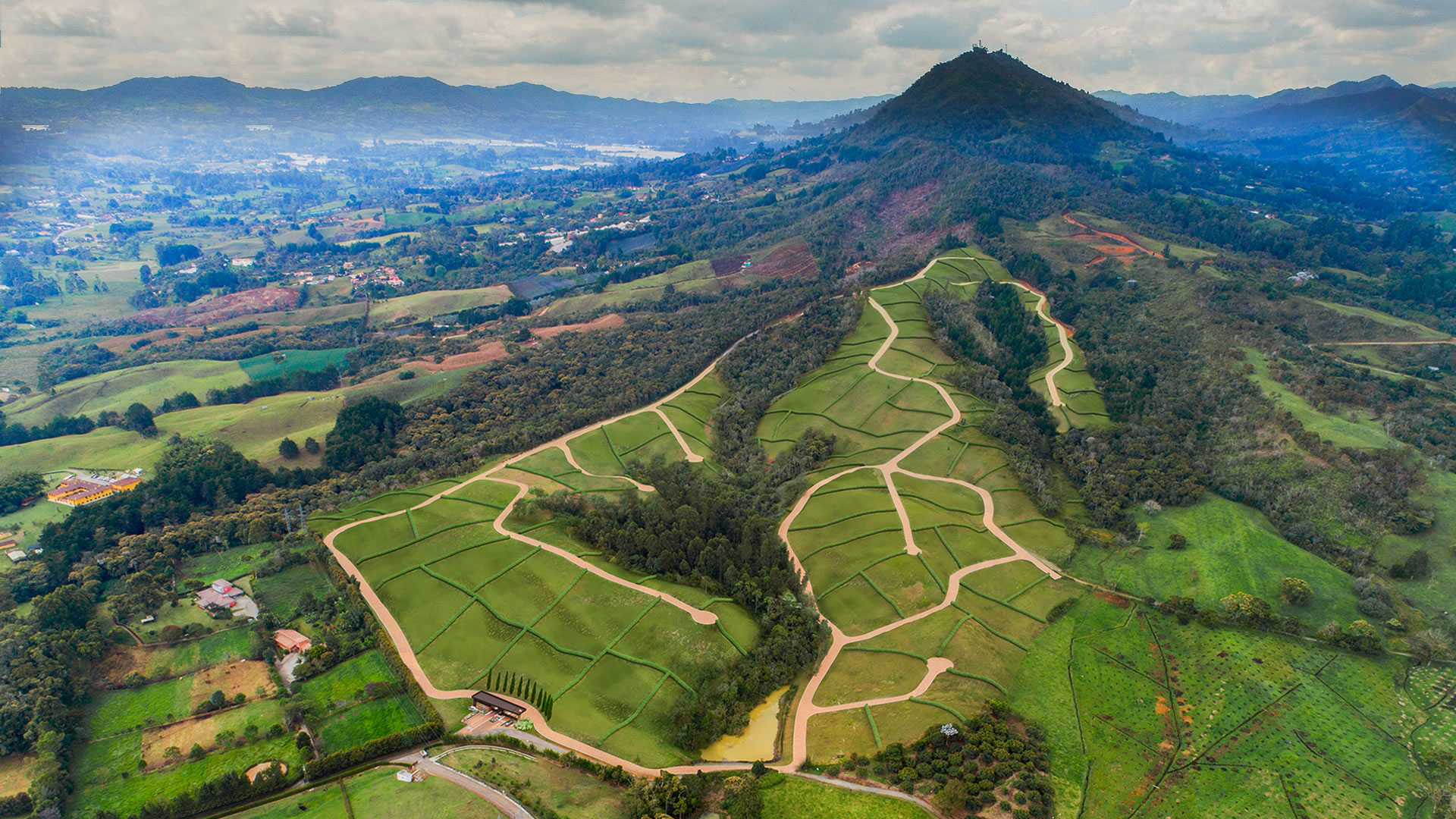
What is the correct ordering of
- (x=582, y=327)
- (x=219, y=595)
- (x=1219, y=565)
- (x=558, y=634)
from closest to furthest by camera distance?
(x=558, y=634)
(x=219, y=595)
(x=1219, y=565)
(x=582, y=327)

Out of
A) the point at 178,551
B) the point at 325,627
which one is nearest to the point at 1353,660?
the point at 325,627

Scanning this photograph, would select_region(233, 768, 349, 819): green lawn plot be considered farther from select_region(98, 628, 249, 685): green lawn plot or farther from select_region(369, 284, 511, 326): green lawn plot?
select_region(369, 284, 511, 326): green lawn plot

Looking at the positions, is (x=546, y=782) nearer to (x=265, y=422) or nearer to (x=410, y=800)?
(x=410, y=800)

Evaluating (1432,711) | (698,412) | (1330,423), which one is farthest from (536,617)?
(1330,423)

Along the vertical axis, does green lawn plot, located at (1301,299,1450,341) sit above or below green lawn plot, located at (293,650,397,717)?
above

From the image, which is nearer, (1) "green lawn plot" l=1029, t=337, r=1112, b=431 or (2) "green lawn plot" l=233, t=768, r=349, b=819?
(2) "green lawn plot" l=233, t=768, r=349, b=819

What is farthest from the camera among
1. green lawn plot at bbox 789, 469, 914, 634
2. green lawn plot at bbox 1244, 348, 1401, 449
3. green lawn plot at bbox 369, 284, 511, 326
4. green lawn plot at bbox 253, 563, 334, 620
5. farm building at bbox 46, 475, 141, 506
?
Result: green lawn plot at bbox 369, 284, 511, 326

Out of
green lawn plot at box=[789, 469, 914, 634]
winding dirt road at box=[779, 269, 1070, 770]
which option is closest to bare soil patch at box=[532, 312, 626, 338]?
winding dirt road at box=[779, 269, 1070, 770]
